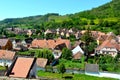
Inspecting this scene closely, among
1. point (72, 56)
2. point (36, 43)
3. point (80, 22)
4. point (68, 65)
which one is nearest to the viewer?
point (68, 65)

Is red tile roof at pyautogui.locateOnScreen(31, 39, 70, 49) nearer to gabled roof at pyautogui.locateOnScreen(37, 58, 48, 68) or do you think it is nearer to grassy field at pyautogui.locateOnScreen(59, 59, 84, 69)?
grassy field at pyautogui.locateOnScreen(59, 59, 84, 69)

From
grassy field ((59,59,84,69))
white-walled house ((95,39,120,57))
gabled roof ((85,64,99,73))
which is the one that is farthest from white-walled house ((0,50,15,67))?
white-walled house ((95,39,120,57))

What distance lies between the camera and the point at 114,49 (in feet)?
254

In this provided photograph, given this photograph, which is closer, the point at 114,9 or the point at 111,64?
the point at 111,64

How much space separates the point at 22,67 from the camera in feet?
119

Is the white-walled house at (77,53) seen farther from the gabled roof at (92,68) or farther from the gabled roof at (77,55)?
the gabled roof at (92,68)

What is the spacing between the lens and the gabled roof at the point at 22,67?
34781 millimetres

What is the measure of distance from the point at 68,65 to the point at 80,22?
3661 inches

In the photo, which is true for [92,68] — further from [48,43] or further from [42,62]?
[48,43]

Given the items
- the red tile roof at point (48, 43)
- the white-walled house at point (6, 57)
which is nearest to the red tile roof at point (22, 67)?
the white-walled house at point (6, 57)

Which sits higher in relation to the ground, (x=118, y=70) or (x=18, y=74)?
(x=18, y=74)

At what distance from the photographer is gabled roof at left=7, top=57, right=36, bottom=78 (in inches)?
1369

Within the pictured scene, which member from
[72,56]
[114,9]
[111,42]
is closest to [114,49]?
[111,42]

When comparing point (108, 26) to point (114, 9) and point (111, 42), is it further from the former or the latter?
point (111, 42)
